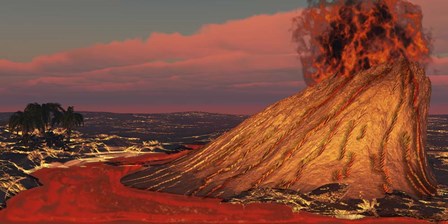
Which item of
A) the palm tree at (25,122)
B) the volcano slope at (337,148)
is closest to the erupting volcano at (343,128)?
the volcano slope at (337,148)

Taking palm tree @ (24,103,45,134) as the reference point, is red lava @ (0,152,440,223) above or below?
below

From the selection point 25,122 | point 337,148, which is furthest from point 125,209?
point 25,122

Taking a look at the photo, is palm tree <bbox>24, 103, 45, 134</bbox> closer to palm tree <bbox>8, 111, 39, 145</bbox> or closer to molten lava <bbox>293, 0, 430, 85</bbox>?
palm tree <bbox>8, 111, 39, 145</bbox>

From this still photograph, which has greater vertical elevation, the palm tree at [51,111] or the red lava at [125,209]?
the palm tree at [51,111]

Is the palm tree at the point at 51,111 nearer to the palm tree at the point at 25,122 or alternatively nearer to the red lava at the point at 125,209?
the palm tree at the point at 25,122

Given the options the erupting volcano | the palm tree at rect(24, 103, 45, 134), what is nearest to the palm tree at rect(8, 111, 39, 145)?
the palm tree at rect(24, 103, 45, 134)

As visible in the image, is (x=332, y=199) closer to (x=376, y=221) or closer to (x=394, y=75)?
(x=376, y=221)

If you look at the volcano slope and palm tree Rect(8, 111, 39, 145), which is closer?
the volcano slope

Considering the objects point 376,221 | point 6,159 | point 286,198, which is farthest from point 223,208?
point 6,159
